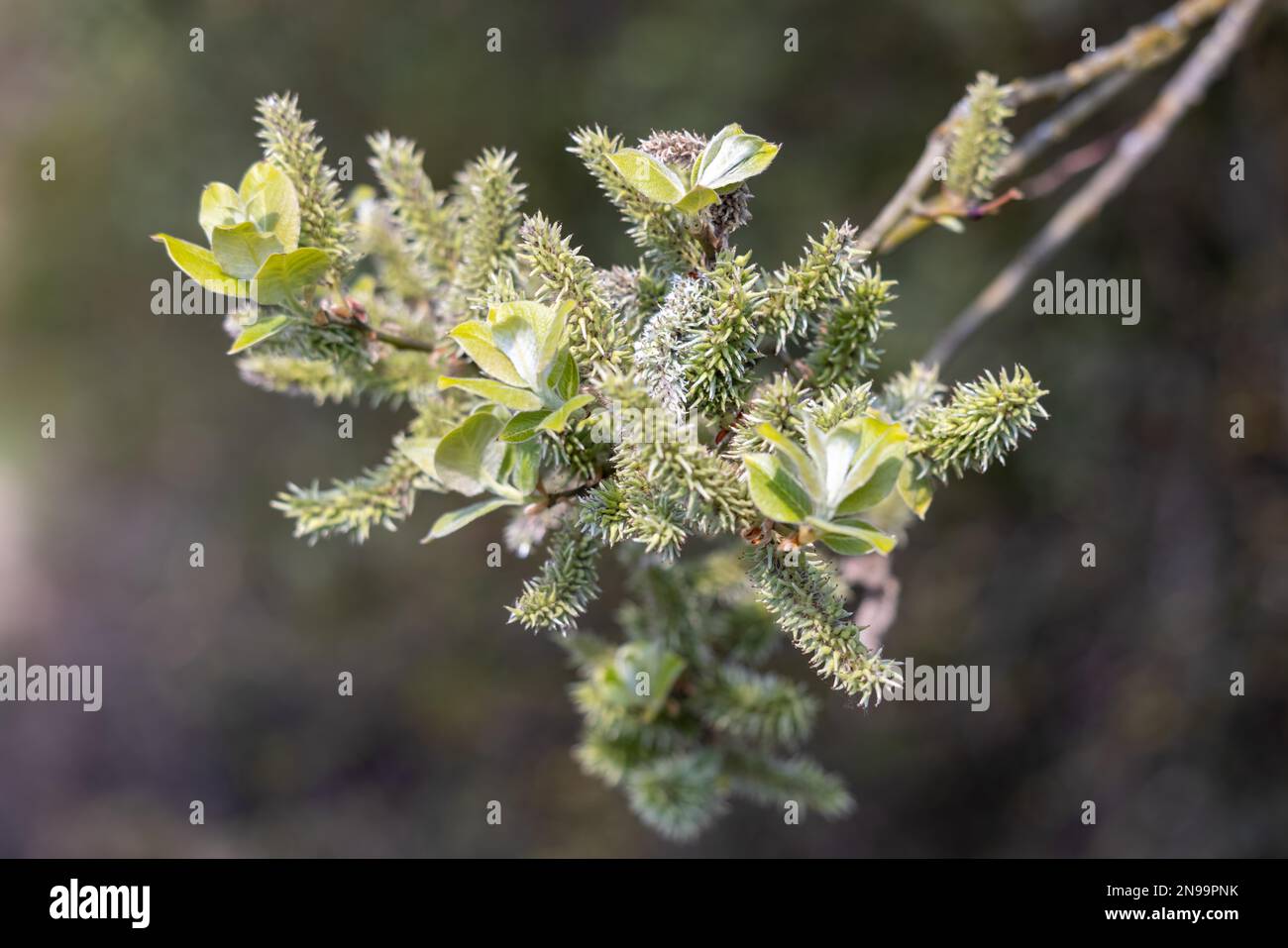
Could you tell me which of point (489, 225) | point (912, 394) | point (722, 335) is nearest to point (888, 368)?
point (912, 394)

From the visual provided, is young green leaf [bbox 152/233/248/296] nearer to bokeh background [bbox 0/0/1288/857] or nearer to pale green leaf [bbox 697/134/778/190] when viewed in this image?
pale green leaf [bbox 697/134/778/190]

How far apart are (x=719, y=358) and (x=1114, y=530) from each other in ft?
8.38

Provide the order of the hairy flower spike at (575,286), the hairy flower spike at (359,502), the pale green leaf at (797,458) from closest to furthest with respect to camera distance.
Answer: the pale green leaf at (797,458)
the hairy flower spike at (575,286)
the hairy flower spike at (359,502)

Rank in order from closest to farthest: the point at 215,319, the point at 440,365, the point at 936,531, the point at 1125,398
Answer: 1. the point at 440,365
2. the point at 1125,398
3. the point at 936,531
4. the point at 215,319

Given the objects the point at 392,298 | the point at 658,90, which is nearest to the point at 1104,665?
the point at 658,90

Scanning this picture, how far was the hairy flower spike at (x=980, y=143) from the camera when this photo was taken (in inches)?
37.9

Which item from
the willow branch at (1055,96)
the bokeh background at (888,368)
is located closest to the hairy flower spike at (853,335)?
the willow branch at (1055,96)

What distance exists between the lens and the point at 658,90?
8.75 ft

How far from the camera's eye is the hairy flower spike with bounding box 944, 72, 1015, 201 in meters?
0.96

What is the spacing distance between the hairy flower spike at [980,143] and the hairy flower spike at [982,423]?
35 cm

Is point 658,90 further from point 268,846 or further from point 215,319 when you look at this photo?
point 268,846

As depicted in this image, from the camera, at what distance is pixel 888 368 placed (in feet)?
8.80

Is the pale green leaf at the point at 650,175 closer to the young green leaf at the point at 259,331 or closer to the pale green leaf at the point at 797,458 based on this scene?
the pale green leaf at the point at 797,458

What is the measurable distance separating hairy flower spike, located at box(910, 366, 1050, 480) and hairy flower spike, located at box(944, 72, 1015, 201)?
0.35 metres
